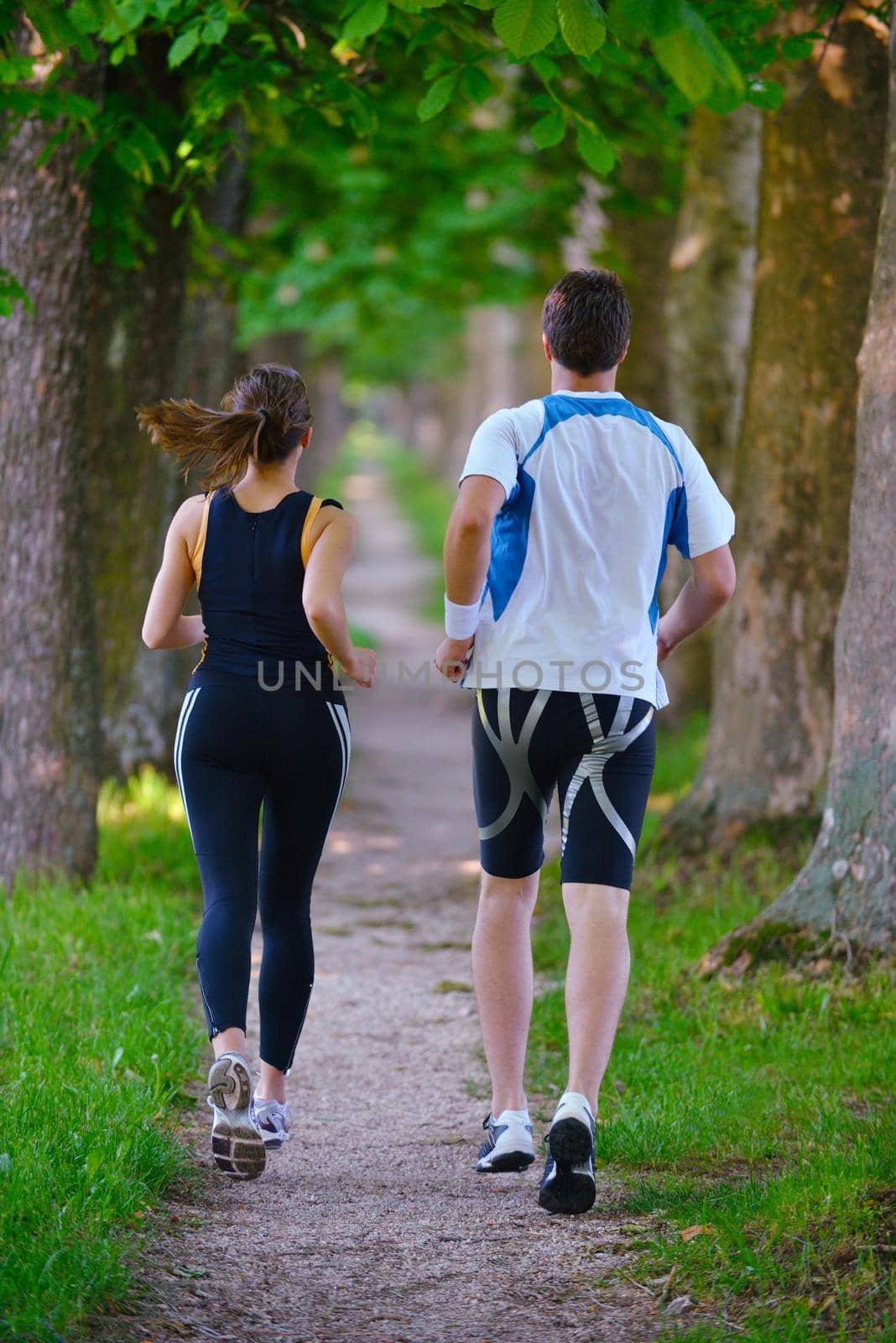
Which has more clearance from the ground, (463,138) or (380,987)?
(463,138)

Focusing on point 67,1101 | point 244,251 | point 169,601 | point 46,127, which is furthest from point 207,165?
point 67,1101

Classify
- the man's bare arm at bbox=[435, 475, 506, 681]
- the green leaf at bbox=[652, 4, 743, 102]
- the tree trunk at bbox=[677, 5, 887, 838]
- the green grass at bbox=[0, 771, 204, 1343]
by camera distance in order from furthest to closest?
the tree trunk at bbox=[677, 5, 887, 838] < the man's bare arm at bbox=[435, 475, 506, 681] < the green grass at bbox=[0, 771, 204, 1343] < the green leaf at bbox=[652, 4, 743, 102]

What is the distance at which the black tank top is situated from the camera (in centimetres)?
386

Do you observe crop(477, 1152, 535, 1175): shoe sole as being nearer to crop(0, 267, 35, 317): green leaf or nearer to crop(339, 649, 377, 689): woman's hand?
crop(339, 649, 377, 689): woman's hand

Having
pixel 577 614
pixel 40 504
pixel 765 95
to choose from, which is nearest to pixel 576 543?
pixel 577 614

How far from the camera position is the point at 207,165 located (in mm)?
6469

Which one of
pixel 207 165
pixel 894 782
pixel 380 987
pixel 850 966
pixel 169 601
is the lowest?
pixel 380 987

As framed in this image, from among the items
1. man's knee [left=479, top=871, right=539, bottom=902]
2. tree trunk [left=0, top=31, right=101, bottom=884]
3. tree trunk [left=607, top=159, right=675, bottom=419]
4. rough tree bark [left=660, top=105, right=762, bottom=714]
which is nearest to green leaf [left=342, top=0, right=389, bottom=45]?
man's knee [left=479, top=871, right=539, bottom=902]

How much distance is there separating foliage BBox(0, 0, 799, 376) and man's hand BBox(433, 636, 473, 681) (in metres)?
1.41

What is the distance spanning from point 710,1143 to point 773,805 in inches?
126

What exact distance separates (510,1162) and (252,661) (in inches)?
56.3

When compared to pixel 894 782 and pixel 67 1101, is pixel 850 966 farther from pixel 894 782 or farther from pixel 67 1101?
pixel 67 1101

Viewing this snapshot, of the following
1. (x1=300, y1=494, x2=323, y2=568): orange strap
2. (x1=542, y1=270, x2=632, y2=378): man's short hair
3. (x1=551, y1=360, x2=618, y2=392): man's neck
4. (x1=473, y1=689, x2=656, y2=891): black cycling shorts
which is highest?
(x1=542, y1=270, x2=632, y2=378): man's short hair

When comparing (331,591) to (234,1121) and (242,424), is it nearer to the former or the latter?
(242,424)
